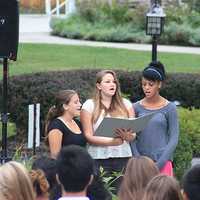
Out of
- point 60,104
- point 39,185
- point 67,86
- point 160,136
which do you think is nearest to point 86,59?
point 67,86

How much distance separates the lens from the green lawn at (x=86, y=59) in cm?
1869

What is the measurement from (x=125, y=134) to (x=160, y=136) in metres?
0.35

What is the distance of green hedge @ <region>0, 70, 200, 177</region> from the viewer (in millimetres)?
10258

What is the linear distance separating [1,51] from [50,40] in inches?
655

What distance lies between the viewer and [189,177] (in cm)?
468

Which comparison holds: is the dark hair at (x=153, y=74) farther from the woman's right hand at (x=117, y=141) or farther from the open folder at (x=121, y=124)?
the woman's right hand at (x=117, y=141)

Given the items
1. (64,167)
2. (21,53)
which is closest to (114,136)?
(64,167)

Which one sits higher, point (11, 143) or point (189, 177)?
point (189, 177)

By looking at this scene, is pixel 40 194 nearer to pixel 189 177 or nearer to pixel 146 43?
pixel 189 177

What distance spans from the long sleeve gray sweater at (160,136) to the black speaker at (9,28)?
2713mm

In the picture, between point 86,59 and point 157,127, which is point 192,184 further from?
point 86,59

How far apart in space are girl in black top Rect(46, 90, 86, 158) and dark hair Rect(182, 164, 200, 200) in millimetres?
2321

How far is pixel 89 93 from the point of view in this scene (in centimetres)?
1116

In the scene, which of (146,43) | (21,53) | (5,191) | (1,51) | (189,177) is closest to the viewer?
(5,191)
